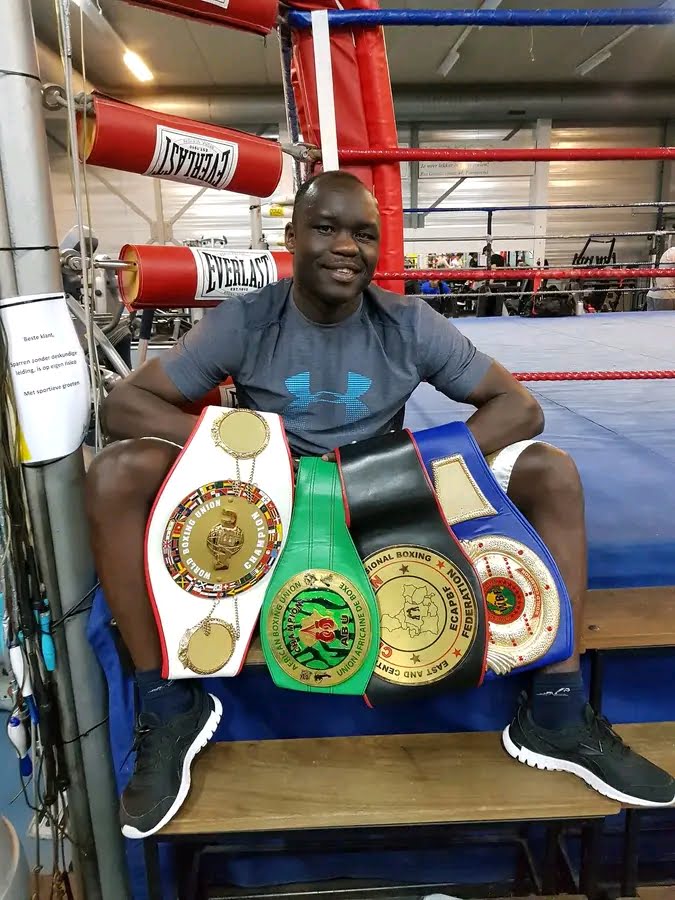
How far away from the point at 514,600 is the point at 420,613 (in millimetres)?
133

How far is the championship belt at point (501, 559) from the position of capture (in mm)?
832

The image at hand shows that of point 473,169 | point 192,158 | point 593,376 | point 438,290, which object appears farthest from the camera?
point 473,169

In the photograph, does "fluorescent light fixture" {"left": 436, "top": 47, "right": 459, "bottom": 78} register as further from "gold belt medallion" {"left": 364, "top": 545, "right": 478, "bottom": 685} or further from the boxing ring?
"gold belt medallion" {"left": 364, "top": 545, "right": 478, "bottom": 685}

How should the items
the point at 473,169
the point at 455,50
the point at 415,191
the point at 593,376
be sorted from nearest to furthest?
the point at 593,376 → the point at 455,50 → the point at 415,191 → the point at 473,169

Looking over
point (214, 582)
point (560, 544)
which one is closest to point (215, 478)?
point (214, 582)

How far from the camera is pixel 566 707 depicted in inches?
33.5

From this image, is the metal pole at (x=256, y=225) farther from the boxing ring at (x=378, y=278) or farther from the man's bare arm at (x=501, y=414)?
the man's bare arm at (x=501, y=414)

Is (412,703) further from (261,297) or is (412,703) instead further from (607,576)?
(261,297)

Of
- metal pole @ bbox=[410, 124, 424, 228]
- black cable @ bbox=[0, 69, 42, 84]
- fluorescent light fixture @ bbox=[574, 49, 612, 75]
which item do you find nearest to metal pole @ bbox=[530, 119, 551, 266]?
fluorescent light fixture @ bbox=[574, 49, 612, 75]

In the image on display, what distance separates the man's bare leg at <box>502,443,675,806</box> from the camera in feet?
2.61

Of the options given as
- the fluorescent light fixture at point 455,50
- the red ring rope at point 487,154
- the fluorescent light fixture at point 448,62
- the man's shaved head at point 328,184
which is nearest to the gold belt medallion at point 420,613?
the man's shaved head at point 328,184

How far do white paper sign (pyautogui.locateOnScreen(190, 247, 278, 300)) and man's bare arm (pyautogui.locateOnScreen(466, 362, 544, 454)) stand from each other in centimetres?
52

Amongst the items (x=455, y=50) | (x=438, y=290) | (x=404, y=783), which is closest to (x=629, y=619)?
(x=404, y=783)

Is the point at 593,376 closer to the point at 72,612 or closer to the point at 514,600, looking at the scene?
the point at 514,600
